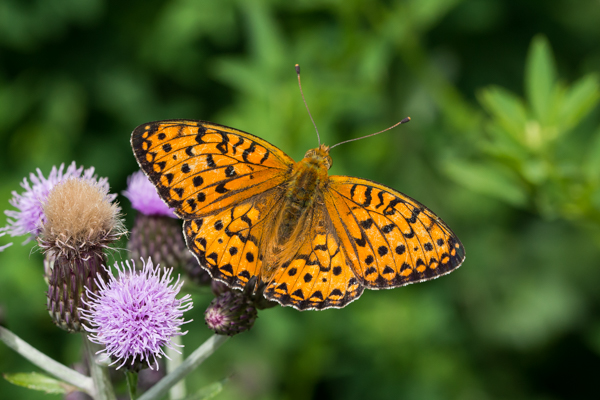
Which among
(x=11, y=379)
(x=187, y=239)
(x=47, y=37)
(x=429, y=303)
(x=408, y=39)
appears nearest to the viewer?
(x=11, y=379)

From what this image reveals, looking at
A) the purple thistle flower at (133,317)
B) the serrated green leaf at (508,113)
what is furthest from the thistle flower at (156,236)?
the serrated green leaf at (508,113)

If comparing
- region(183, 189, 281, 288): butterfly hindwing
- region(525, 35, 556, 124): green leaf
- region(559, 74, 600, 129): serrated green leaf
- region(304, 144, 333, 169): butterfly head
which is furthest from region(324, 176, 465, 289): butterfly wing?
region(525, 35, 556, 124): green leaf

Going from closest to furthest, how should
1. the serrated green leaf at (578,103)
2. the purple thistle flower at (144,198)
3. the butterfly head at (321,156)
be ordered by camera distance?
the butterfly head at (321,156) < the purple thistle flower at (144,198) < the serrated green leaf at (578,103)

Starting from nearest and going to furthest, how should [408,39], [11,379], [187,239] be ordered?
[11,379] < [187,239] < [408,39]

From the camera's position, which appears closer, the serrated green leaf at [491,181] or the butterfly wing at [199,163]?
the butterfly wing at [199,163]

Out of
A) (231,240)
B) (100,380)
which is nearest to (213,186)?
(231,240)

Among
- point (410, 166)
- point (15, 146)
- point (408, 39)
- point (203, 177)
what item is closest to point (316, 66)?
point (408, 39)

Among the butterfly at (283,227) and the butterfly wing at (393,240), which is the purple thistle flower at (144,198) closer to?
the butterfly at (283,227)

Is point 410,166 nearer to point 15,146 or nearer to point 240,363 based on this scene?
point 240,363
